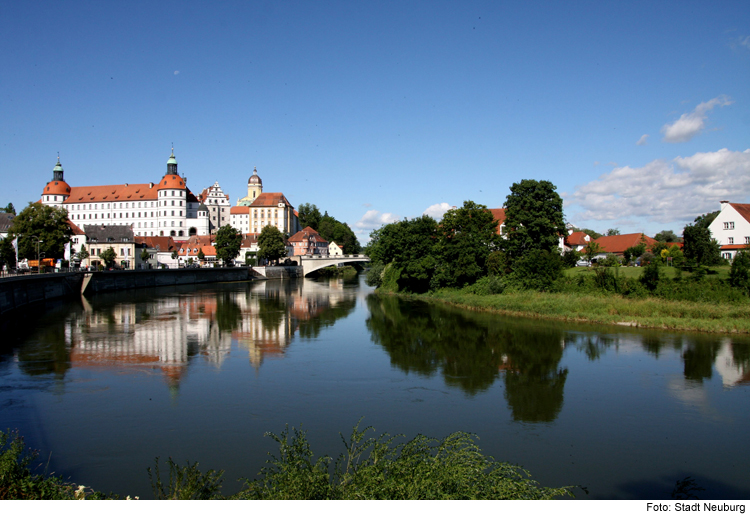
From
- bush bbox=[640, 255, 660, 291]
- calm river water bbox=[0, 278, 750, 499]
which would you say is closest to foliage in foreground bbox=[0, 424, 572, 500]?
calm river water bbox=[0, 278, 750, 499]

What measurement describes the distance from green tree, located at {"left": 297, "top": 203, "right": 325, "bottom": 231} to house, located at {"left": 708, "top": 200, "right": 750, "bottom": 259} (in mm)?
108396

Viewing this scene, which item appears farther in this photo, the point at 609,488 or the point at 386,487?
the point at 609,488

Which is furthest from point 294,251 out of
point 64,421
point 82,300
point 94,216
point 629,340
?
point 64,421

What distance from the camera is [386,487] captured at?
6059 mm

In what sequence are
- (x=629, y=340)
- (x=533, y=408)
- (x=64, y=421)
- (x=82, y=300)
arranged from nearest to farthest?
(x=64, y=421)
(x=533, y=408)
(x=629, y=340)
(x=82, y=300)

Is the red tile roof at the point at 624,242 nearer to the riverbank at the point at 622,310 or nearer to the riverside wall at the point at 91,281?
the riverbank at the point at 622,310

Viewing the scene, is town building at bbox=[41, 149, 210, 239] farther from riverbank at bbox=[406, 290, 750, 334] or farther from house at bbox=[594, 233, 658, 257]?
riverbank at bbox=[406, 290, 750, 334]

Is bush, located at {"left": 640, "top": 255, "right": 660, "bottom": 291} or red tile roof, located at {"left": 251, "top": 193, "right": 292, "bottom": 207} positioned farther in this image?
red tile roof, located at {"left": 251, "top": 193, "right": 292, "bottom": 207}

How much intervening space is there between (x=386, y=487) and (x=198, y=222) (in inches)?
4596

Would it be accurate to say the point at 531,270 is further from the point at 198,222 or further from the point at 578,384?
the point at 198,222

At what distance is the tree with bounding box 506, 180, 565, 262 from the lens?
3878 centimetres

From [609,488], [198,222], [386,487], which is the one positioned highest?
[198,222]

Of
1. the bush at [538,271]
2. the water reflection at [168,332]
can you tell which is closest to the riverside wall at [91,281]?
the water reflection at [168,332]

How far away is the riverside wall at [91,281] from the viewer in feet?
118
